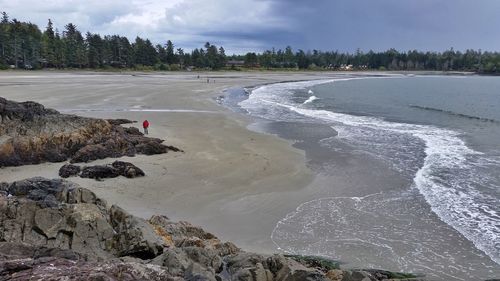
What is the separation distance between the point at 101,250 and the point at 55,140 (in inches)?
450

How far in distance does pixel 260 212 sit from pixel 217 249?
437 cm

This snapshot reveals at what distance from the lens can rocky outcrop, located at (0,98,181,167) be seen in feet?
56.7

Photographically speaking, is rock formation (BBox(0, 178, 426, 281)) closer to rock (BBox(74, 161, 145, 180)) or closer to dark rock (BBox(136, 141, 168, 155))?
rock (BBox(74, 161, 145, 180))

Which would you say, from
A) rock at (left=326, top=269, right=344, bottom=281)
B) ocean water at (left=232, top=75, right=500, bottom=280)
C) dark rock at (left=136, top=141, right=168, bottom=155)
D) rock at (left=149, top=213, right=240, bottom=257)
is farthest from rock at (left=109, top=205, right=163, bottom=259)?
dark rock at (left=136, top=141, right=168, bottom=155)

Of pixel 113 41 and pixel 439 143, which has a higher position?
pixel 113 41

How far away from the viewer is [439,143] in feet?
83.1

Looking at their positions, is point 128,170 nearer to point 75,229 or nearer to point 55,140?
point 55,140

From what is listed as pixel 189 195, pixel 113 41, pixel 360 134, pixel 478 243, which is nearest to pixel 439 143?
pixel 360 134

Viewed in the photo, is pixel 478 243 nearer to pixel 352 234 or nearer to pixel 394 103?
pixel 352 234

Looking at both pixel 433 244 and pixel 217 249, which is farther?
pixel 433 244

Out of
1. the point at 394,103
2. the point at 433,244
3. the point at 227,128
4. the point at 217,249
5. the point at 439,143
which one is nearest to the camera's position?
the point at 217,249

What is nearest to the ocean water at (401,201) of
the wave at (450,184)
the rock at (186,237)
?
the wave at (450,184)

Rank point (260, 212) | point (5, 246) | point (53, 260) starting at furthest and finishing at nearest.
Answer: point (260, 212) → point (5, 246) → point (53, 260)

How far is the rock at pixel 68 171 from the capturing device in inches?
623
